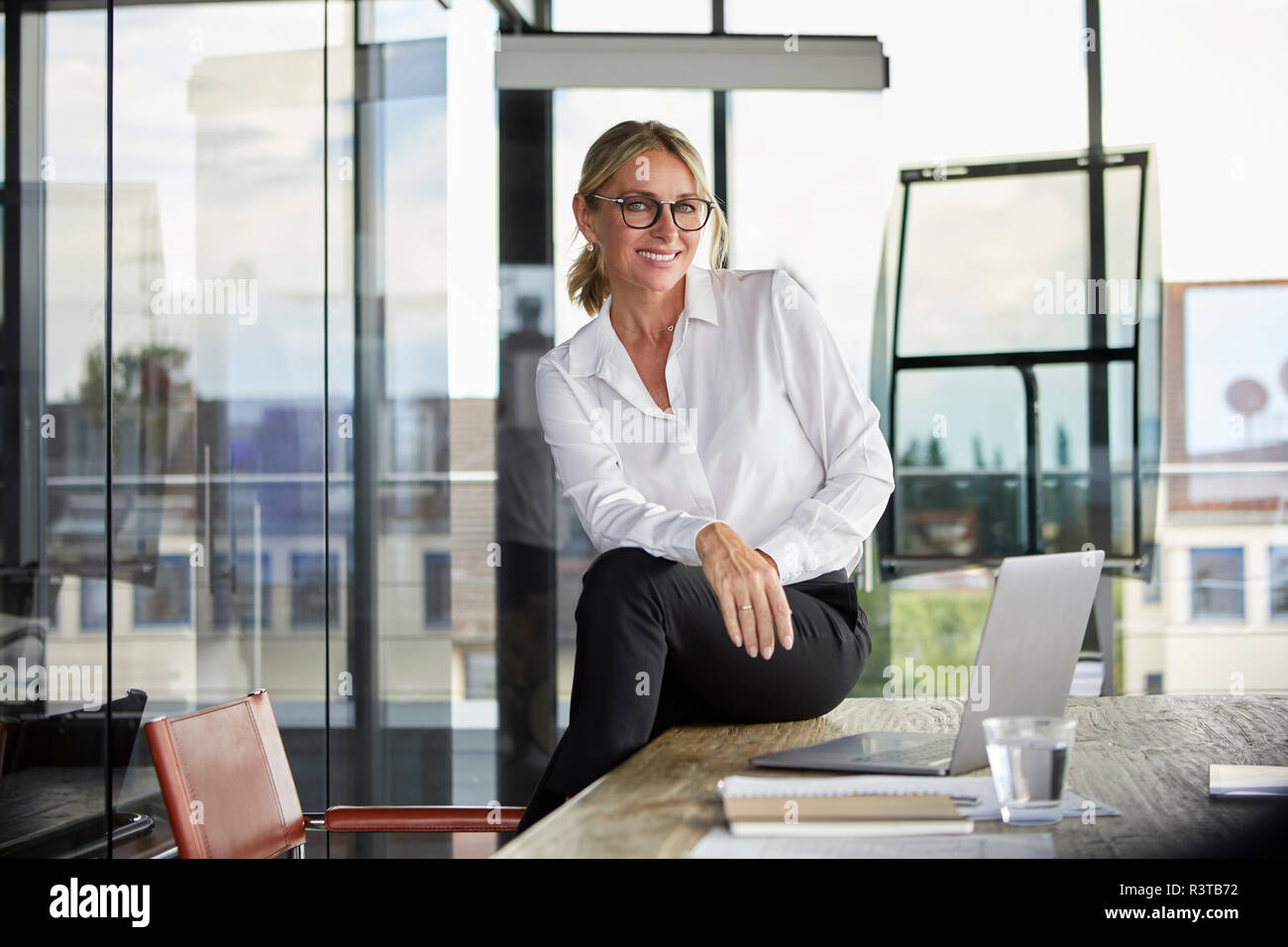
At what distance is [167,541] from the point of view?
3.27m

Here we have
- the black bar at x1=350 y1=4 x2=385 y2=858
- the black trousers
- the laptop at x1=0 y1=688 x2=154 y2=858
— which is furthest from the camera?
the black bar at x1=350 y1=4 x2=385 y2=858

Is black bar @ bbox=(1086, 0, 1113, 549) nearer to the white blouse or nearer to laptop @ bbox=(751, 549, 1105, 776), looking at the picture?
the white blouse

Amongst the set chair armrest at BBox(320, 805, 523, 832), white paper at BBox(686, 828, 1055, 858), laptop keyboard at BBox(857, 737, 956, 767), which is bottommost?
chair armrest at BBox(320, 805, 523, 832)

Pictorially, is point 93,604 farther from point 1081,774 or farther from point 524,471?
point 1081,774

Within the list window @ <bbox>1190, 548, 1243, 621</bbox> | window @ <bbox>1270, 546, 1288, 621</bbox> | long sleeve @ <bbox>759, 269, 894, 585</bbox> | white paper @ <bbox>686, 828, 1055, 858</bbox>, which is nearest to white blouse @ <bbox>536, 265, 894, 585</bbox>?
long sleeve @ <bbox>759, 269, 894, 585</bbox>

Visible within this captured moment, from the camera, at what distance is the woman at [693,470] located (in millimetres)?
1283

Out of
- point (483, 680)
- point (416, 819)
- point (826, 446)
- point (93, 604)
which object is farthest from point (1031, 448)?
point (416, 819)

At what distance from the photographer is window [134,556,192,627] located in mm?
3189

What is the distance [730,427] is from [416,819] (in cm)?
73

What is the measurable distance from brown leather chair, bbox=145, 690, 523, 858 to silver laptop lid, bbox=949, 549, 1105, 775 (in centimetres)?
63

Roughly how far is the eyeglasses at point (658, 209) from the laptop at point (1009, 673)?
93 cm

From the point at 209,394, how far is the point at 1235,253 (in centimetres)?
341

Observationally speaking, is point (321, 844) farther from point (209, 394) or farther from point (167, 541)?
point (209, 394)

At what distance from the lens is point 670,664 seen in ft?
4.71
